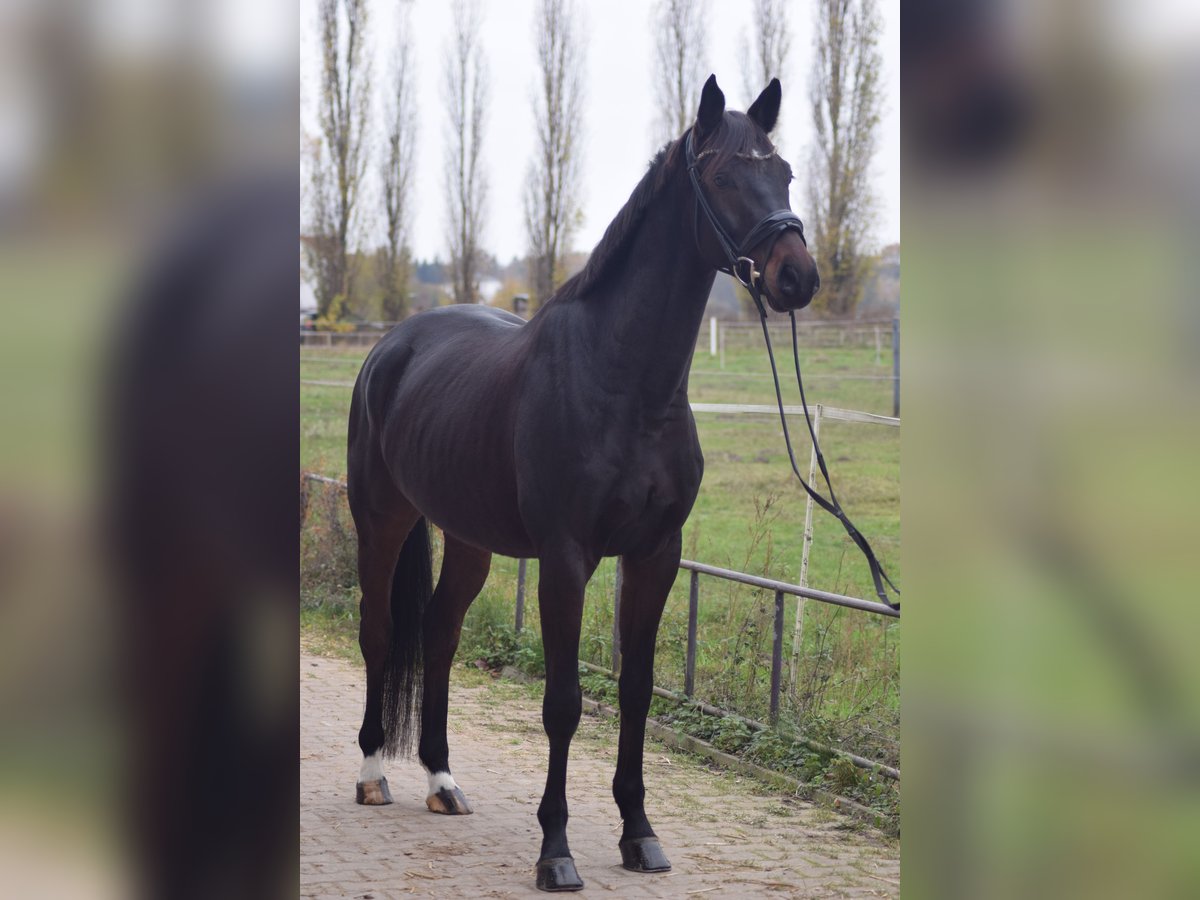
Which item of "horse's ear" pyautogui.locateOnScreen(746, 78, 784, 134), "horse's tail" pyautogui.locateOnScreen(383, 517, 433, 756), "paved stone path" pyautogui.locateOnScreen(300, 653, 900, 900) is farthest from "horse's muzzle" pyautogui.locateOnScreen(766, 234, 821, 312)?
"horse's tail" pyautogui.locateOnScreen(383, 517, 433, 756)

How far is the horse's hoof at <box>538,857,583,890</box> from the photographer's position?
12.6 ft

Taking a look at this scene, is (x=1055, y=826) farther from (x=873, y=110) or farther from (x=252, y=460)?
(x=873, y=110)

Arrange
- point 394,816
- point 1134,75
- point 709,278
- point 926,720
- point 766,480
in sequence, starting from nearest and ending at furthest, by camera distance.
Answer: point 1134,75 → point 926,720 → point 709,278 → point 394,816 → point 766,480

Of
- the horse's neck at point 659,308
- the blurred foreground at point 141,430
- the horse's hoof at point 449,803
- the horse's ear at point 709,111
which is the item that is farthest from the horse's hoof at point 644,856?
the blurred foreground at point 141,430

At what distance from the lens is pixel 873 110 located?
21.5m

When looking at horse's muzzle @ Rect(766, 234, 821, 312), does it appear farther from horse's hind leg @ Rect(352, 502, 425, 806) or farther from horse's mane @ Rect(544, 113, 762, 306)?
horse's hind leg @ Rect(352, 502, 425, 806)

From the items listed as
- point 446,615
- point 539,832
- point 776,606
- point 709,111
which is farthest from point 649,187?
point 539,832

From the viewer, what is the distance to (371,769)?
192 inches

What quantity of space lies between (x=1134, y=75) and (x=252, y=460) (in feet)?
3.01

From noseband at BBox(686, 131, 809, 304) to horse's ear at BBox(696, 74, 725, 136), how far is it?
0.26 ft

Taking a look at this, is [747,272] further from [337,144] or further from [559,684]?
[337,144]

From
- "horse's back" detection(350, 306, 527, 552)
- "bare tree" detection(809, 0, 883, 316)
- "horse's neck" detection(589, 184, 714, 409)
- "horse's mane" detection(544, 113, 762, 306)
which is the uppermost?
"bare tree" detection(809, 0, 883, 316)

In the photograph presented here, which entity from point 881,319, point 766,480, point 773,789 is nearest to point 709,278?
point 773,789

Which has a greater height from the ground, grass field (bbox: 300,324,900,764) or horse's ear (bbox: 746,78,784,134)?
horse's ear (bbox: 746,78,784,134)
